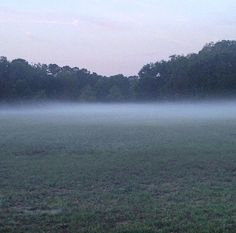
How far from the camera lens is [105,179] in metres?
13.9

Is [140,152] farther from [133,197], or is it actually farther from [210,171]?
[133,197]

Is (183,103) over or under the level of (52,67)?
under

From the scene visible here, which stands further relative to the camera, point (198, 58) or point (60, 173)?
point (198, 58)

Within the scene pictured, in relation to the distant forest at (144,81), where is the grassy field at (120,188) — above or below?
below

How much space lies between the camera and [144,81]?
108 m

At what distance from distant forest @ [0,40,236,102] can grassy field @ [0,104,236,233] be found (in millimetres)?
64025

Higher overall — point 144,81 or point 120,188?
point 144,81

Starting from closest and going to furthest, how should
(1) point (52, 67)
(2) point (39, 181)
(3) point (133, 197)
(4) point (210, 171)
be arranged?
(3) point (133, 197)
(2) point (39, 181)
(4) point (210, 171)
(1) point (52, 67)

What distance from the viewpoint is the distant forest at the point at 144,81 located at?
85.3 m

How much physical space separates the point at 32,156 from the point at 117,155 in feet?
10.8

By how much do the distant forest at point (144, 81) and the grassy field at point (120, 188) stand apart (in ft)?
210

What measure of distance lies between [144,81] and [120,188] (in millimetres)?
96199

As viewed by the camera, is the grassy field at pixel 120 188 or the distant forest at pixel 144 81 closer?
the grassy field at pixel 120 188

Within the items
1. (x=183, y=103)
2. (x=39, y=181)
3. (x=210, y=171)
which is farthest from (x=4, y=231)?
(x=183, y=103)
